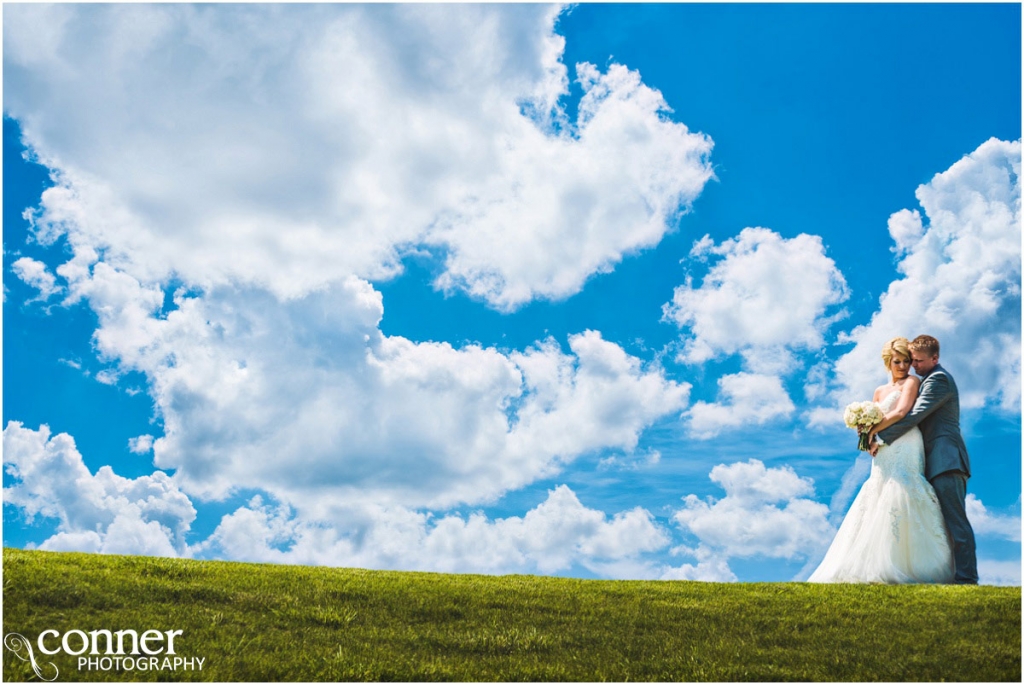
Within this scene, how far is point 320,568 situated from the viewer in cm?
1652

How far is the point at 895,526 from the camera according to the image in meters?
17.2

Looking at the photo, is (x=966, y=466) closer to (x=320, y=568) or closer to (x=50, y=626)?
(x=320, y=568)

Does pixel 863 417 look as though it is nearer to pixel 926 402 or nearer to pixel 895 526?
pixel 926 402

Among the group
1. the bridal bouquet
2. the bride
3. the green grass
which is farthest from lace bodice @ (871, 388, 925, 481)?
the green grass

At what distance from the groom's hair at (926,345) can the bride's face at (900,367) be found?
0.34 m

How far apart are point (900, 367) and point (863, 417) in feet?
5.20

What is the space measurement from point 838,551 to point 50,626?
15.6 metres

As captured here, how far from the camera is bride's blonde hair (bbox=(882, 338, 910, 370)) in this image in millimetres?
18578

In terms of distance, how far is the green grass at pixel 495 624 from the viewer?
1115 centimetres

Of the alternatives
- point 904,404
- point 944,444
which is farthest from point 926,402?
point 944,444

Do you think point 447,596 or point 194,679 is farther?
point 447,596

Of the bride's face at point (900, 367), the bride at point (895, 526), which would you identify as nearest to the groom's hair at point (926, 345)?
the bride's face at point (900, 367)

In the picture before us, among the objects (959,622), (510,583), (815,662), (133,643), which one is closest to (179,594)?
(133,643)

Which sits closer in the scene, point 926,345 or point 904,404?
point 904,404
